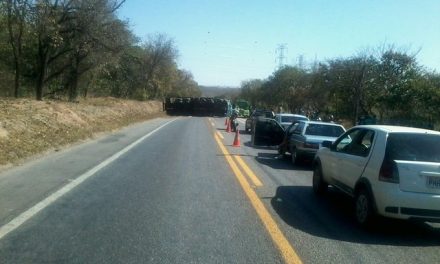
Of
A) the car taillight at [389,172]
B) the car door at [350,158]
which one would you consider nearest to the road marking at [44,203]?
the car door at [350,158]

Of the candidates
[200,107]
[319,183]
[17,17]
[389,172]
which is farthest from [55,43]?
[200,107]

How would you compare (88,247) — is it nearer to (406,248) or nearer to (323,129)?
(406,248)

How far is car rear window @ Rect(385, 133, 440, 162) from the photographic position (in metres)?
7.62

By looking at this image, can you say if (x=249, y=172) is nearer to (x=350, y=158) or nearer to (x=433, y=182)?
(x=350, y=158)

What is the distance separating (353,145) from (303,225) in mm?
2230

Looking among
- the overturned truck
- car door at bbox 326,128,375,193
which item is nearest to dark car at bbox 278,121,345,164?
car door at bbox 326,128,375,193

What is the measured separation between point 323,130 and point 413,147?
29.8ft

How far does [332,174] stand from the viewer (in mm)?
9820

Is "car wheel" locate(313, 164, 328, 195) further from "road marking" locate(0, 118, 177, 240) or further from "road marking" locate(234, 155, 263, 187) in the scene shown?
"road marking" locate(0, 118, 177, 240)

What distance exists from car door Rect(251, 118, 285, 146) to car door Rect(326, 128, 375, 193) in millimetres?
10441

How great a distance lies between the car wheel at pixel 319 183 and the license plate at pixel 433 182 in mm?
3099

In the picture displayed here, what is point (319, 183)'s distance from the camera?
10516 millimetres

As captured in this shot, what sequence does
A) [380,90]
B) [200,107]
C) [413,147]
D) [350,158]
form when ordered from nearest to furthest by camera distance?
[413,147]
[350,158]
[380,90]
[200,107]

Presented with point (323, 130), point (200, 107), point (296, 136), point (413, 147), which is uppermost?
point (413, 147)
